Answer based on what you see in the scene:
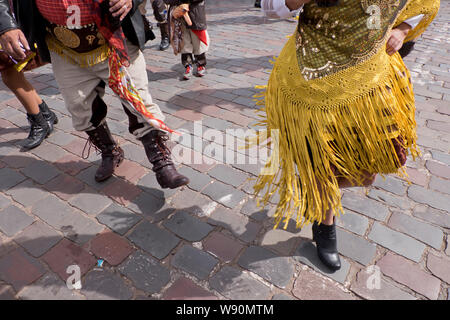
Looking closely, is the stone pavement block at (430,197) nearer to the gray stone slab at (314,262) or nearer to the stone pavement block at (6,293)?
the gray stone slab at (314,262)

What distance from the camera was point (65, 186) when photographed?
2385mm

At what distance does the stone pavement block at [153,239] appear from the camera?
1859mm

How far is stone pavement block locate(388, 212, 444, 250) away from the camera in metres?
1.88

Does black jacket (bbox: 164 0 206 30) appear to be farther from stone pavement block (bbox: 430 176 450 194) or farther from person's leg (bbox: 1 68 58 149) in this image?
stone pavement block (bbox: 430 176 450 194)

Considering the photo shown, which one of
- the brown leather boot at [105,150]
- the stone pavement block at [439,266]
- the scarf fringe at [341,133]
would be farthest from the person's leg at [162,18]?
the stone pavement block at [439,266]

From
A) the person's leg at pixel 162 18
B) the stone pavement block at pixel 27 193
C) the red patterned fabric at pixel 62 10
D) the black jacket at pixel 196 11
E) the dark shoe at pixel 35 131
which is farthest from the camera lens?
the person's leg at pixel 162 18

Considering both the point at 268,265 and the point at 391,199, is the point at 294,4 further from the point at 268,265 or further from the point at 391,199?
the point at 391,199

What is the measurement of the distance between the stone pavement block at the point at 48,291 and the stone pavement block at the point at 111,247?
0.25 meters

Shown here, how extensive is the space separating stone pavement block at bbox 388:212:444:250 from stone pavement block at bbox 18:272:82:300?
2079 millimetres

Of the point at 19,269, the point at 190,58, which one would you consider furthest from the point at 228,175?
the point at 190,58

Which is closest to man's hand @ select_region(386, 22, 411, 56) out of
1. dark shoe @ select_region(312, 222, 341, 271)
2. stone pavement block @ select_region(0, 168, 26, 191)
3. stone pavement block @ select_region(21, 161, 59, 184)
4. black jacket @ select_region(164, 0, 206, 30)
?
dark shoe @ select_region(312, 222, 341, 271)

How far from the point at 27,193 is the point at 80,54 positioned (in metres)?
1.23

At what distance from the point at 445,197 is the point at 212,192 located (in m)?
1.79

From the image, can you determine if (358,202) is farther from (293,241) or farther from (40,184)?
(40,184)
